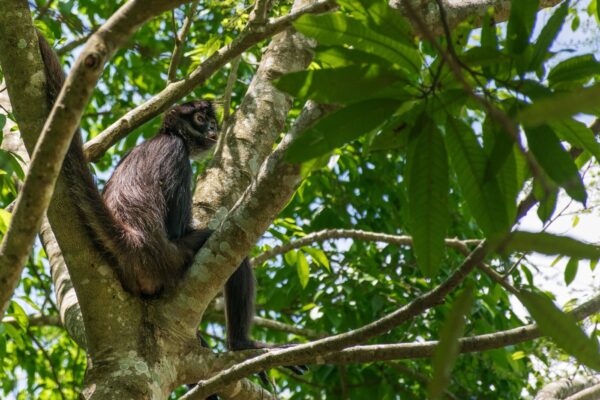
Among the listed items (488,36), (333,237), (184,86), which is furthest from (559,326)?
(333,237)

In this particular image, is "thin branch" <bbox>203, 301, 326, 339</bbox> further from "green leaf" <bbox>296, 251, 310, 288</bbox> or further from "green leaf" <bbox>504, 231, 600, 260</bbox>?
"green leaf" <bbox>504, 231, 600, 260</bbox>

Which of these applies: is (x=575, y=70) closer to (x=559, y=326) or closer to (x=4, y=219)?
(x=559, y=326)

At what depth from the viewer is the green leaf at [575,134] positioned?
185 centimetres

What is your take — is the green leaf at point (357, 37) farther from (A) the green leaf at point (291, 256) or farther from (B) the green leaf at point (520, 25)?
(A) the green leaf at point (291, 256)

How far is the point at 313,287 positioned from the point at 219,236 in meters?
3.91

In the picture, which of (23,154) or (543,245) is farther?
(23,154)

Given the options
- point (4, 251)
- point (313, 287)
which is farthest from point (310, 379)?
point (4, 251)

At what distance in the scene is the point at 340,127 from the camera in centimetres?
168

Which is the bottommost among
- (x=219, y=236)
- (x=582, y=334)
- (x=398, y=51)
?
(x=582, y=334)

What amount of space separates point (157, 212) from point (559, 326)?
133 inches

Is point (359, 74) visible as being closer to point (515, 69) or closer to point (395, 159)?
point (515, 69)

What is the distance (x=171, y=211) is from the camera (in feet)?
15.4

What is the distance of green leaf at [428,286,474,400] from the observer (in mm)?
1277

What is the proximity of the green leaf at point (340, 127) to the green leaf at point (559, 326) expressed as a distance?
0.51m
